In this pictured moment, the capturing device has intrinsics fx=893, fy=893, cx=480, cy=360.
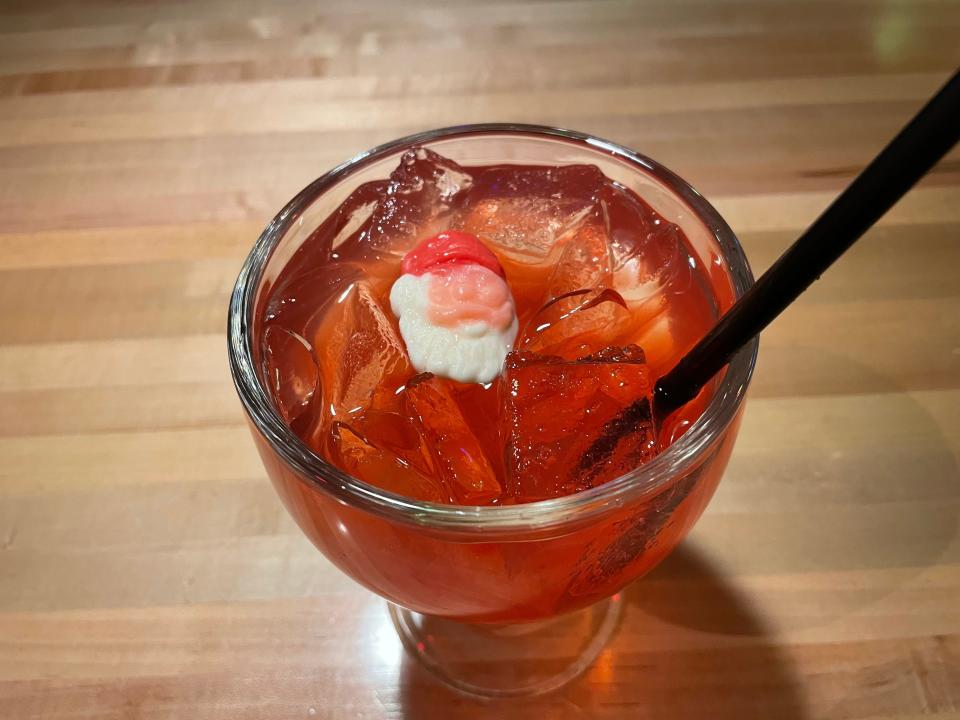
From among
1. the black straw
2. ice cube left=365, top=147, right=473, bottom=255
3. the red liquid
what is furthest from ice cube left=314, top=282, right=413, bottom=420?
the black straw

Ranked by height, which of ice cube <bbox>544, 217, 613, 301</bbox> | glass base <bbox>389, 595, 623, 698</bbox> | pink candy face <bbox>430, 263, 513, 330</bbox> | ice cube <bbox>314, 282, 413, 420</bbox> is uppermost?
pink candy face <bbox>430, 263, 513, 330</bbox>

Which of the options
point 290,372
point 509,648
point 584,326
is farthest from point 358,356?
point 509,648

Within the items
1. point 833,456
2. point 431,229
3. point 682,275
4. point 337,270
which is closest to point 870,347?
point 833,456

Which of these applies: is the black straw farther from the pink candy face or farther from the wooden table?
the wooden table

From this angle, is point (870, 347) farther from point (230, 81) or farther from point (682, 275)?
point (230, 81)

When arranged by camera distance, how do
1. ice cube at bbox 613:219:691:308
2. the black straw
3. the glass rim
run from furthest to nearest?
ice cube at bbox 613:219:691:308
the glass rim
the black straw

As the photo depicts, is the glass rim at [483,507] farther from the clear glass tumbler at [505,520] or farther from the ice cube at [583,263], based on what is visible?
the ice cube at [583,263]

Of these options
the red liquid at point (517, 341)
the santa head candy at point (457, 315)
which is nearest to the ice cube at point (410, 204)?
the red liquid at point (517, 341)

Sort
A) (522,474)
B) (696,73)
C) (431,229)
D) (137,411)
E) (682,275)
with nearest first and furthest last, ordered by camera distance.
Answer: (522,474) < (682,275) < (431,229) < (137,411) < (696,73)
